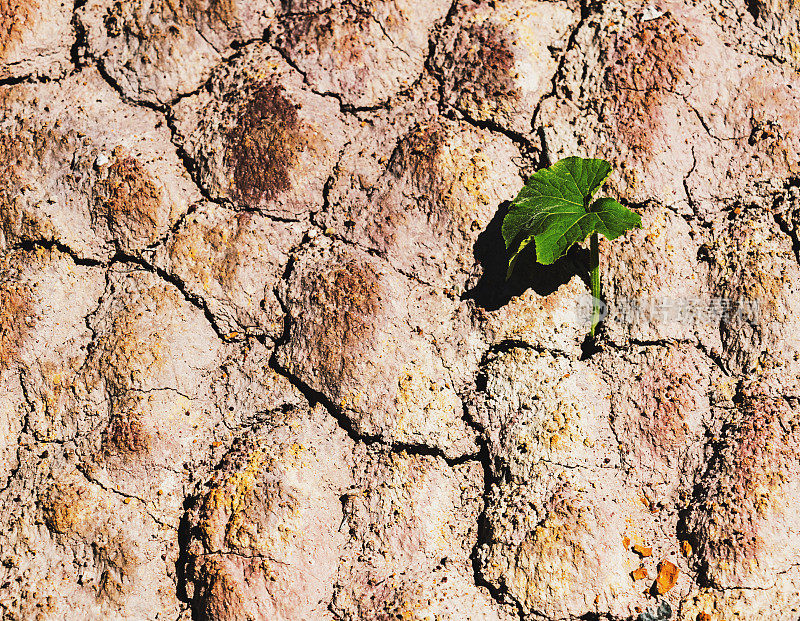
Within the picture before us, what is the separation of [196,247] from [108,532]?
0.86 m

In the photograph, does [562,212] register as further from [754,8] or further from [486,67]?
[754,8]

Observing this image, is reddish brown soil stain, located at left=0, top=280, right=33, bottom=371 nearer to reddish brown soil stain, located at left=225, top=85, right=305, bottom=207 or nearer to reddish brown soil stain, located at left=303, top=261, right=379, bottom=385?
reddish brown soil stain, located at left=225, top=85, right=305, bottom=207

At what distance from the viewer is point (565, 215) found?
6.56ft

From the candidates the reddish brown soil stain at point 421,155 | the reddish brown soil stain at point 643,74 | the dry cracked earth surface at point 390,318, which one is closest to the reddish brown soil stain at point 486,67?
the dry cracked earth surface at point 390,318

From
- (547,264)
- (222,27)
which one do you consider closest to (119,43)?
(222,27)

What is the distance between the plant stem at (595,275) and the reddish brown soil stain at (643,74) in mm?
356

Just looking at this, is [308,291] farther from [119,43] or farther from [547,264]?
[119,43]

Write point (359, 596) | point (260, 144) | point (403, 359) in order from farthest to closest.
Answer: point (260, 144) → point (403, 359) → point (359, 596)

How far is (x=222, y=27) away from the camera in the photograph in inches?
94.0

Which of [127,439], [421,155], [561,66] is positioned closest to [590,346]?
[421,155]

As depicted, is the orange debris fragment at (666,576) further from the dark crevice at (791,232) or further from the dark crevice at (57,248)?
the dark crevice at (57,248)

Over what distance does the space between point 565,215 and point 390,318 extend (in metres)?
0.58

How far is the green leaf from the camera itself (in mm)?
1950

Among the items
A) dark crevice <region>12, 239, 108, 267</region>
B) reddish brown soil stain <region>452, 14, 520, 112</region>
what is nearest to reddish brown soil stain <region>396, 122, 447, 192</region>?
reddish brown soil stain <region>452, 14, 520, 112</region>
